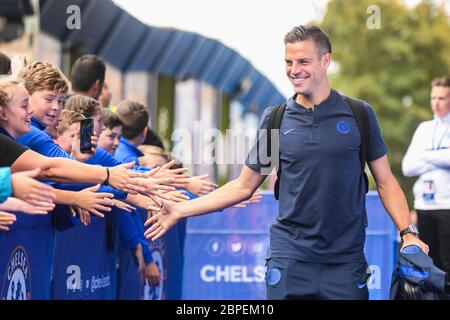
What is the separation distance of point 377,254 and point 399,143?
33.4 metres

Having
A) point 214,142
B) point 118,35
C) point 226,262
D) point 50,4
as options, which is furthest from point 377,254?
point 214,142

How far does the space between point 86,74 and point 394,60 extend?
36878 mm

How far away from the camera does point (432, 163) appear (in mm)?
9961

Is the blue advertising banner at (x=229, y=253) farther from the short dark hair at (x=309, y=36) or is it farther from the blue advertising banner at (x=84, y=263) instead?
the short dark hair at (x=309, y=36)

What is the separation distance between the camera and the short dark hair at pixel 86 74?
30.3ft

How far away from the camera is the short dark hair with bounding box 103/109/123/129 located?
8.66m

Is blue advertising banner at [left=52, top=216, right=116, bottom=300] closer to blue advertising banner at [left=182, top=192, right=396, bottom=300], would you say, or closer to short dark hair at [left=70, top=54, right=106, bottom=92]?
short dark hair at [left=70, top=54, right=106, bottom=92]

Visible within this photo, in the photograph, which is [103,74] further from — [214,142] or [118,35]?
[214,142]

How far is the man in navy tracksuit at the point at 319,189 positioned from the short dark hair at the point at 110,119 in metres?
2.34

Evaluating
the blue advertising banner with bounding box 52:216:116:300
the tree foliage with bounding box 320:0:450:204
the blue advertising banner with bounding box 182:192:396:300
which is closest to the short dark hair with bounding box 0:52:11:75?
the blue advertising banner with bounding box 52:216:116:300

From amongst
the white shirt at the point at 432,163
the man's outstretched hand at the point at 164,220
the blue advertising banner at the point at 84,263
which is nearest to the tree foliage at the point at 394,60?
the white shirt at the point at 432,163

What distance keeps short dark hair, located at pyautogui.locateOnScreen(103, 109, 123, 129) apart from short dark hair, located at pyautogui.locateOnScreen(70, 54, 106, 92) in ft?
1.93

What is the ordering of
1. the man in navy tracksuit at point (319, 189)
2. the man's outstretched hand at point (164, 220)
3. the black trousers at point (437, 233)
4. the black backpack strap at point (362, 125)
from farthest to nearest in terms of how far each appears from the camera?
the black trousers at point (437, 233)
the man's outstretched hand at point (164, 220)
the black backpack strap at point (362, 125)
the man in navy tracksuit at point (319, 189)
